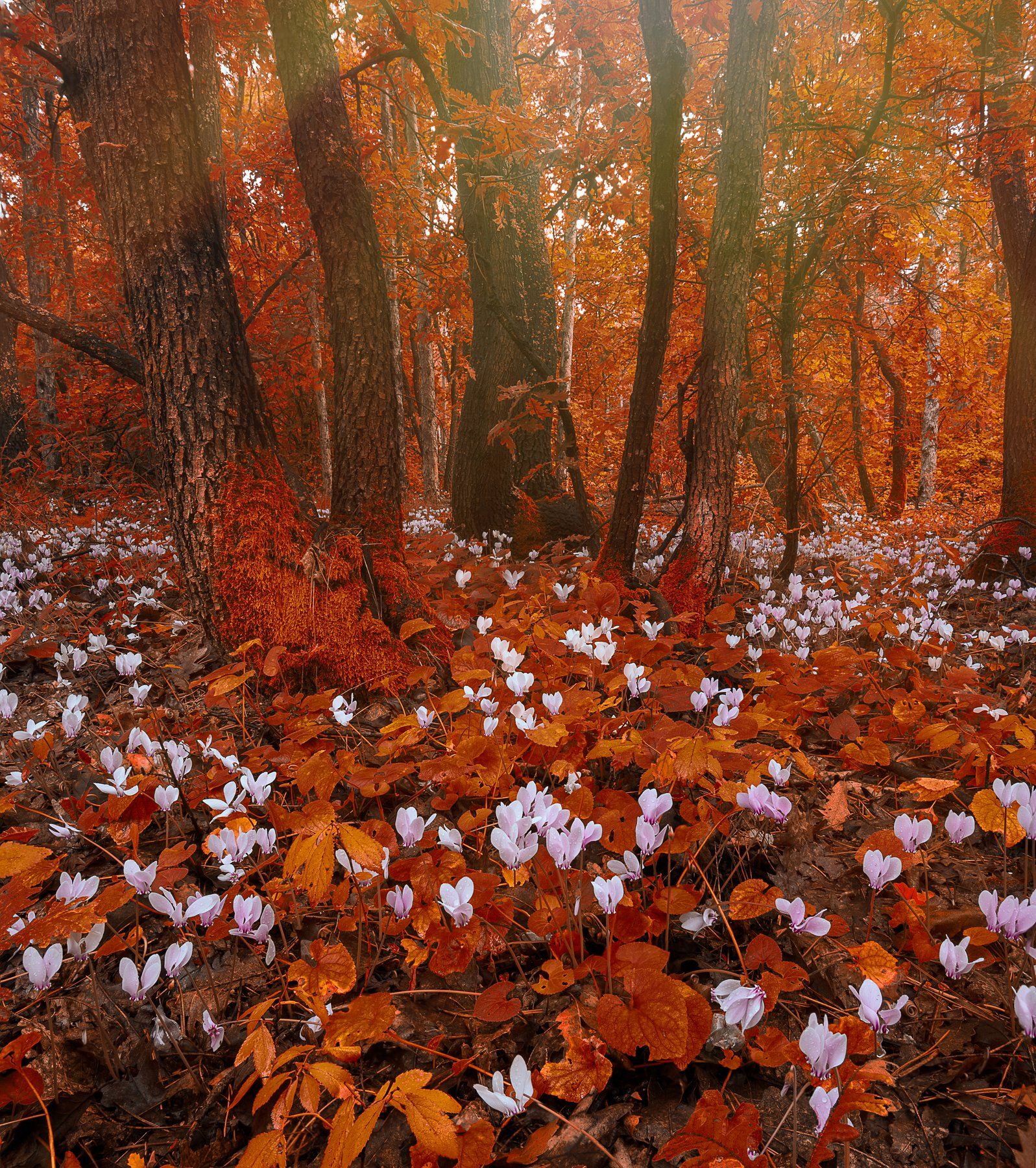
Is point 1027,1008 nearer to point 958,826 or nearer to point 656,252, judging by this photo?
point 958,826

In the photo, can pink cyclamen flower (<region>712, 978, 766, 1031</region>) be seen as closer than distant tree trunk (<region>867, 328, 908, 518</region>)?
Yes

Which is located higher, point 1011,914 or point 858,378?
point 858,378

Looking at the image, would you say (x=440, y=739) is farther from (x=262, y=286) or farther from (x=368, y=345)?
(x=262, y=286)

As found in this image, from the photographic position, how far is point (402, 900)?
62.6 inches

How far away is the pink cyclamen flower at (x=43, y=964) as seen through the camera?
4.19ft

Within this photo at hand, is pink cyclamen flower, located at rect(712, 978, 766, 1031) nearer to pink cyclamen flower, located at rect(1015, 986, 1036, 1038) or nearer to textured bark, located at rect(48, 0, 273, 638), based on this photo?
pink cyclamen flower, located at rect(1015, 986, 1036, 1038)

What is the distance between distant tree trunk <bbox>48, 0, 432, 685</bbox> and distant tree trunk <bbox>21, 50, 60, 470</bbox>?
773cm

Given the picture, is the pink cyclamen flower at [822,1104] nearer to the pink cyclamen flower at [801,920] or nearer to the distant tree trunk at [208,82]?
the pink cyclamen flower at [801,920]

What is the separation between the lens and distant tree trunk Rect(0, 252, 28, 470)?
33.1ft

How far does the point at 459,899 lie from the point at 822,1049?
2.45ft

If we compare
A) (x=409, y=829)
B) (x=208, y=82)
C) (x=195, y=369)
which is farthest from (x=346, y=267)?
(x=208, y=82)

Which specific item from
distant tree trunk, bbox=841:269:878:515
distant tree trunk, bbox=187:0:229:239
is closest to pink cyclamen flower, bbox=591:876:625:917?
distant tree trunk, bbox=187:0:229:239

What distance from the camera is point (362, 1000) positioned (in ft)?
4.42

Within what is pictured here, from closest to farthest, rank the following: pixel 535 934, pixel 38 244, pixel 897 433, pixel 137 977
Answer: pixel 137 977 < pixel 535 934 < pixel 38 244 < pixel 897 433
